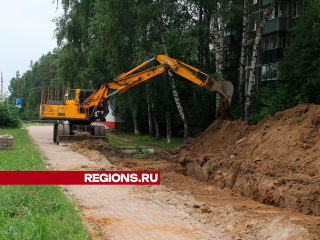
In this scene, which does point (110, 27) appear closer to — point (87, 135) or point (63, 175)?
point (87, 135)

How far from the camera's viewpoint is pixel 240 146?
13867 mm

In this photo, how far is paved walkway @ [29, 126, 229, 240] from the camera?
6.05 meters

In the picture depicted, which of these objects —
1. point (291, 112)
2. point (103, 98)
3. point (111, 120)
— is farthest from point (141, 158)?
point (111, 120)

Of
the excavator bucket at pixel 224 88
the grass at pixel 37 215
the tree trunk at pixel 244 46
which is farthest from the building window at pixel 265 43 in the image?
the grass at pixel 37 215

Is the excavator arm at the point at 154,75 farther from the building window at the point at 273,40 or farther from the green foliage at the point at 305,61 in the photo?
the building window at the point at 273,40

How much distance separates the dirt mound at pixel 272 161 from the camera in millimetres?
8766

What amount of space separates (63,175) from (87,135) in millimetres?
11174

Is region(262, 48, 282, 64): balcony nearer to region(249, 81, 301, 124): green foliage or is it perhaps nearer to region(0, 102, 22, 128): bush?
region(249, 81, 301, 124): green foliage

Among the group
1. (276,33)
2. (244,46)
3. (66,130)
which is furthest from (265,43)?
(66,130)

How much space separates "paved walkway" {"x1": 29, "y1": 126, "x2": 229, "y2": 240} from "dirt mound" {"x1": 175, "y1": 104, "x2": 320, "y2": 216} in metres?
2.73

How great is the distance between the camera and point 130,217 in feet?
22.9

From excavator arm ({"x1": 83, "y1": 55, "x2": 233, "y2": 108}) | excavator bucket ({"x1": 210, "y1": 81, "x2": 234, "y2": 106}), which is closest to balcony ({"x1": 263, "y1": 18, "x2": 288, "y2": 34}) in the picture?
excavator arm ({"x1": 83, "y1": 55, "x2": 233, "y2": 108})

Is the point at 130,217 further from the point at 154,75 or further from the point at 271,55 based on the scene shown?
the point at 271,55

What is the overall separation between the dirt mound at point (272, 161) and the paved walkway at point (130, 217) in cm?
273
